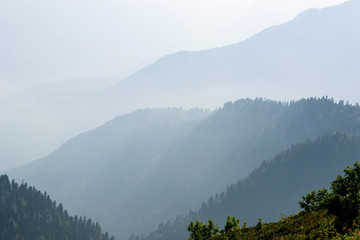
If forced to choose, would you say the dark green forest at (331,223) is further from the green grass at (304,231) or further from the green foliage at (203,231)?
the green foliage at (203,231)

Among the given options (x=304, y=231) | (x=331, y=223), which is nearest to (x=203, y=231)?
(x=304, y=231)

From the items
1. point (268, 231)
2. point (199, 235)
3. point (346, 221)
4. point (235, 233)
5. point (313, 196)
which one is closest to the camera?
point (346, 221)

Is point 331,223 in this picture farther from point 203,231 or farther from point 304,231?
point 203,231

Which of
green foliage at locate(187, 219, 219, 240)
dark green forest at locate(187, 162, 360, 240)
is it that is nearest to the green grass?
dark green forest at locate(187, 162, 360, 240)

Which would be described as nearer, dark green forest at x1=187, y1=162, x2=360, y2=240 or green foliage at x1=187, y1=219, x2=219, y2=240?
dark green forest at x1=187, y1=162, x2=360, y2=240

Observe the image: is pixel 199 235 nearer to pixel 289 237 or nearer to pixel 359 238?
pixel 289 237

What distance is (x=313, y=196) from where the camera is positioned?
131ft

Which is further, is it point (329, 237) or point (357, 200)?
point (357, 200)

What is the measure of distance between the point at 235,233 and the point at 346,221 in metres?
14.6

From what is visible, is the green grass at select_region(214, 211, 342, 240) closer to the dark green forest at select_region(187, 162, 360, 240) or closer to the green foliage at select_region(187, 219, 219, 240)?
the dark green forest at select_region(187, 162, 360, 240)

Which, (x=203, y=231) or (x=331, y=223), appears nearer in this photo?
(x=331, y=223)

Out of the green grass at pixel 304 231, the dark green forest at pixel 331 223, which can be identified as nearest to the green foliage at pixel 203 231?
the dark green forest at pixel 331 223

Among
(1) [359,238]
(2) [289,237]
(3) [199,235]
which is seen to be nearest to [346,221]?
(2) [289,237]

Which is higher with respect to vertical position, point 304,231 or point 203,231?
point 203,231
